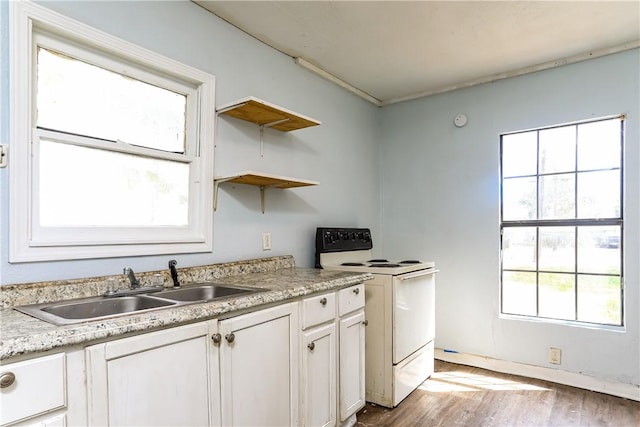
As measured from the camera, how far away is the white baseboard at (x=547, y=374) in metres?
2.54

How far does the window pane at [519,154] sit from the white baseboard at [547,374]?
60.2 inches

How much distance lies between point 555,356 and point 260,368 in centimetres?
240

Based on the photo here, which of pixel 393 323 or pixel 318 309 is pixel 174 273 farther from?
pixel 393 323

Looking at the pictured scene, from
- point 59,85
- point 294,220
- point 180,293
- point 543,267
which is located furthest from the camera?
point 543,267

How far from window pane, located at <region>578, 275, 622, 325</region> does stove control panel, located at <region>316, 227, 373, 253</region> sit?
162 cm

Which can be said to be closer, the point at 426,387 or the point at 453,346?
the point at 426,387

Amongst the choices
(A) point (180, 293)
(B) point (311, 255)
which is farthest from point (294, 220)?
(A) point (180, 293)

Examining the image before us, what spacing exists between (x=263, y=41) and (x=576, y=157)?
2438 mm

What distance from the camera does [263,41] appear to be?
2447 mm

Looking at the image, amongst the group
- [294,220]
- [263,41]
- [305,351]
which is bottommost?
[305,351]

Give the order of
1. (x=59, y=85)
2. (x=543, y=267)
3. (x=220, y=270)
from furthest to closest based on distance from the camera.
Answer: (x=543, y=267) < (x=220, y=270) < (x=59, y=85)

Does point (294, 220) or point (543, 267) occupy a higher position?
point (294, 220)

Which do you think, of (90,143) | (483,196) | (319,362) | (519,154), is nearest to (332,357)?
(319,362)

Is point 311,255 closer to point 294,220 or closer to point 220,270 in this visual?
point 294,220
